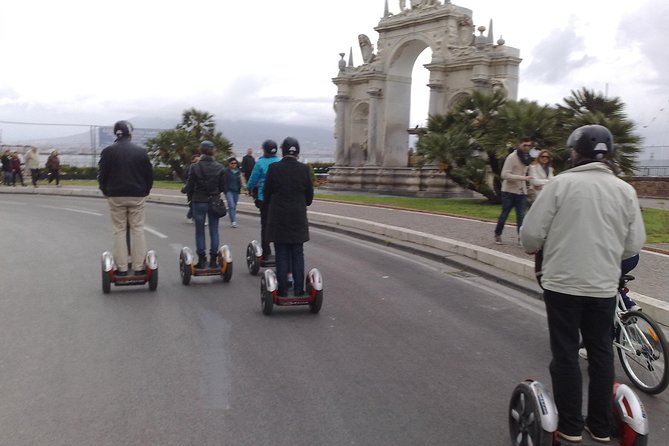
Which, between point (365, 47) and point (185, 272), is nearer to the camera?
point (185, 272)

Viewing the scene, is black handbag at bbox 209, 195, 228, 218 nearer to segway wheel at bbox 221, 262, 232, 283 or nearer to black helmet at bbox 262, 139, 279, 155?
segway wheel at bbox 221, 262, 232, 283

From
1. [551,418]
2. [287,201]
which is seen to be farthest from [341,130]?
[551,418]

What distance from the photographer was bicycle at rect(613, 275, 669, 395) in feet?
16.7

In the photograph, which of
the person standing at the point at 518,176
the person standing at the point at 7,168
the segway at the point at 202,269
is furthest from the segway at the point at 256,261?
the person standing at the point at 7,168

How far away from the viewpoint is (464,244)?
12.1 meters

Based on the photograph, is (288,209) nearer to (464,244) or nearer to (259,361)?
(259,361)

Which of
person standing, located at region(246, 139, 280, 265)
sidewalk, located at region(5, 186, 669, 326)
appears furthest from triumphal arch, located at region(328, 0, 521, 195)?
person standing, located at region(246, 139, 280, 265)

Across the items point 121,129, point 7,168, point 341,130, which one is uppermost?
point 341,130

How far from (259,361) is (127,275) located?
3.39 metres

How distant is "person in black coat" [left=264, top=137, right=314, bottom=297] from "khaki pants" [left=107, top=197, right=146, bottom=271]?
6.54 feet

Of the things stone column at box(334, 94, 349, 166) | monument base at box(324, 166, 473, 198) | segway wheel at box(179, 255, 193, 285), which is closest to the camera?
segway wheel at box(179, 255, 193, 285)

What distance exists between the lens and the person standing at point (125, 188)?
8289 millimetres

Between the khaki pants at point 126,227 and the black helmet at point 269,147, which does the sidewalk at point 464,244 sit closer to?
the black helmet at point 269,147

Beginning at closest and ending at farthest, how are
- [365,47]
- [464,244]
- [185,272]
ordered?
[185,272] < [464,244] < [365,47]
